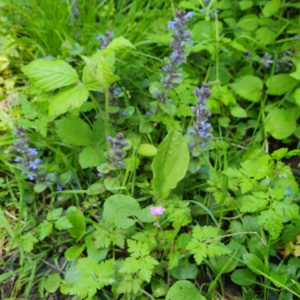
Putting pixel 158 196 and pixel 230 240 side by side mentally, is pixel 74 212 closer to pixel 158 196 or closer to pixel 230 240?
pixel 158 196

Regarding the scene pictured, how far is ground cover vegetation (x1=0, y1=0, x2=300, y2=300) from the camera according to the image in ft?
5.14

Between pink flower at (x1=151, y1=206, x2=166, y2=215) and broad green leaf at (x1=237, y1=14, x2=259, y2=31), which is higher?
broad green leaf at (x1=237, y1=14, x2=259, y2=31)

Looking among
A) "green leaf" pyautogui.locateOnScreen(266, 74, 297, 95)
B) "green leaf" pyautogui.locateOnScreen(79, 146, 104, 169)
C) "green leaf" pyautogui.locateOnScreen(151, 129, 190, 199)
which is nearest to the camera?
"green leaf" pyautogui.locateOnScreen(151, 129, 190, 199)

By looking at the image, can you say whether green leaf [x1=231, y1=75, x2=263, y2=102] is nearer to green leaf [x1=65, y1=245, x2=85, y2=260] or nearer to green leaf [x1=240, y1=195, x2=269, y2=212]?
green leaf [x1=240, y1=195, x2=269, y2=212]

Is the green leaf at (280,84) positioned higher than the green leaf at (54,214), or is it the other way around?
the green leaf at (280,84)

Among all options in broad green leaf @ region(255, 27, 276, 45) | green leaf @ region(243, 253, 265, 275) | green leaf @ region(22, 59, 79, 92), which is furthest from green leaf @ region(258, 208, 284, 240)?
broad green leaf @ region(255, 27, 276, 45)

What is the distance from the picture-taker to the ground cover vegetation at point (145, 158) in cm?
157

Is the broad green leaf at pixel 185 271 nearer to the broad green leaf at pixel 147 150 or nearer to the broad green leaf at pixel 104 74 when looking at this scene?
the broad green leaf at pixel 147 150

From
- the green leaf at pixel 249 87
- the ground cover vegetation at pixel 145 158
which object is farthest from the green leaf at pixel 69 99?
the green leaf at pixel 249 87

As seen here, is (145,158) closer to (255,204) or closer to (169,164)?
(169,164)

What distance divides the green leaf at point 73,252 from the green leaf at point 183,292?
460mm

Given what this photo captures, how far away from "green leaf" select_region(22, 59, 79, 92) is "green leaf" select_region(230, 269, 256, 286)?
1095 millimetres

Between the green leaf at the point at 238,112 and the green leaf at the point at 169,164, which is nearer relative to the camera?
the green leaf at the point at 169,164

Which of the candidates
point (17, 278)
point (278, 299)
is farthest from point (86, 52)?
point (278, 299)
